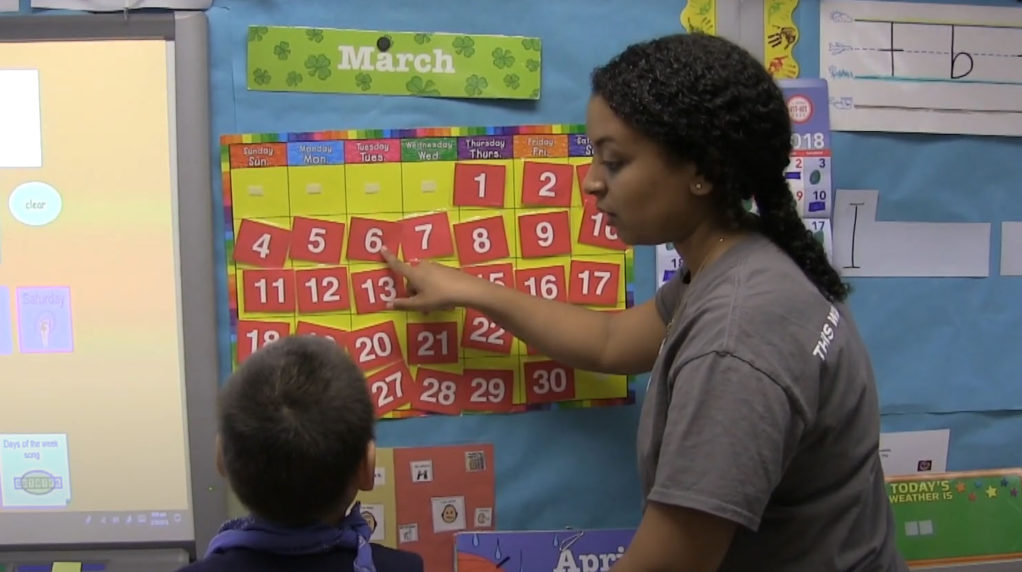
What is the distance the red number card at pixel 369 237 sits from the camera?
3.86ft

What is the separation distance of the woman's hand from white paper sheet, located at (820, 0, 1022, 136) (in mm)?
628

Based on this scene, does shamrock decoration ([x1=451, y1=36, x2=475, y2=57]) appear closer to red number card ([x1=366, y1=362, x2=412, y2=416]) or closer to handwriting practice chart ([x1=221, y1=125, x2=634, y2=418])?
handwriting practice chart ([x1=221, y1=125, x2=634, y2=418])

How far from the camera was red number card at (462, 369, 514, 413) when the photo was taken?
1221 mm

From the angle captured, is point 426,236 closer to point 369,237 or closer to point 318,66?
point 369,237

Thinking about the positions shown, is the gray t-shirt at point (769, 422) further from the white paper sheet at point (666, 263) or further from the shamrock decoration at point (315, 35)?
the shamrock decoration at point (315, 35)

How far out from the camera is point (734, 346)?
0.78 m

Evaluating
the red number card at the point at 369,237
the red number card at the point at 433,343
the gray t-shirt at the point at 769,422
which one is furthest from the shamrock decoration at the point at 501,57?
the gray t-shirt at the point at 769,422

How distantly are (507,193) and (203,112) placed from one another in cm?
43

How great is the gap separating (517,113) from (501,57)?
8 centimetres

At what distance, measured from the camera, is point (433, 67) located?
1.18 m

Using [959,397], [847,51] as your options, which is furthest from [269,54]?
[959,397]

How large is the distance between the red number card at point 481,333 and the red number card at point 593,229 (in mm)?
180

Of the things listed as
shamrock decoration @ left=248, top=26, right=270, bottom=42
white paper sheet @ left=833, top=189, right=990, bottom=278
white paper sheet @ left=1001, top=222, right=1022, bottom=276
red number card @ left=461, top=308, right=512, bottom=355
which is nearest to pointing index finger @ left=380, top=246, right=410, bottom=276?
red number card @ left=461, top=308, right=512, bottom=355

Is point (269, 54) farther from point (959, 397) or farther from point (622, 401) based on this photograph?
point (959, 397)
